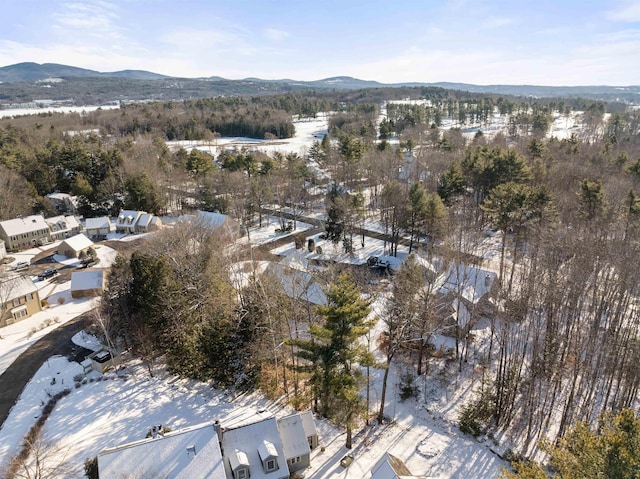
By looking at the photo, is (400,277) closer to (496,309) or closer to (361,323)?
(496,309)

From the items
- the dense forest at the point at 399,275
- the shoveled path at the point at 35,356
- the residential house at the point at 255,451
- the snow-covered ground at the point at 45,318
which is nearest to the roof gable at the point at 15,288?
the snow-covered ground at the point at 45,318

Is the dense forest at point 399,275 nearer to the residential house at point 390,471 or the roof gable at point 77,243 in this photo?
the residential house at point 390,471

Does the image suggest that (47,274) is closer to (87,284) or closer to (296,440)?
(87,284)

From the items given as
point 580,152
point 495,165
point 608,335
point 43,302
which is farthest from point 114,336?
point 580,152

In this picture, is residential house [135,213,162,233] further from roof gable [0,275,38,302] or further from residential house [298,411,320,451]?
residential house [298,411,320,451]

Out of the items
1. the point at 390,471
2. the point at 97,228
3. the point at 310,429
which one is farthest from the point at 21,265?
the point at 390,471

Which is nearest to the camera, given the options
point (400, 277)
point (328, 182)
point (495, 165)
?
point (400, 277)
